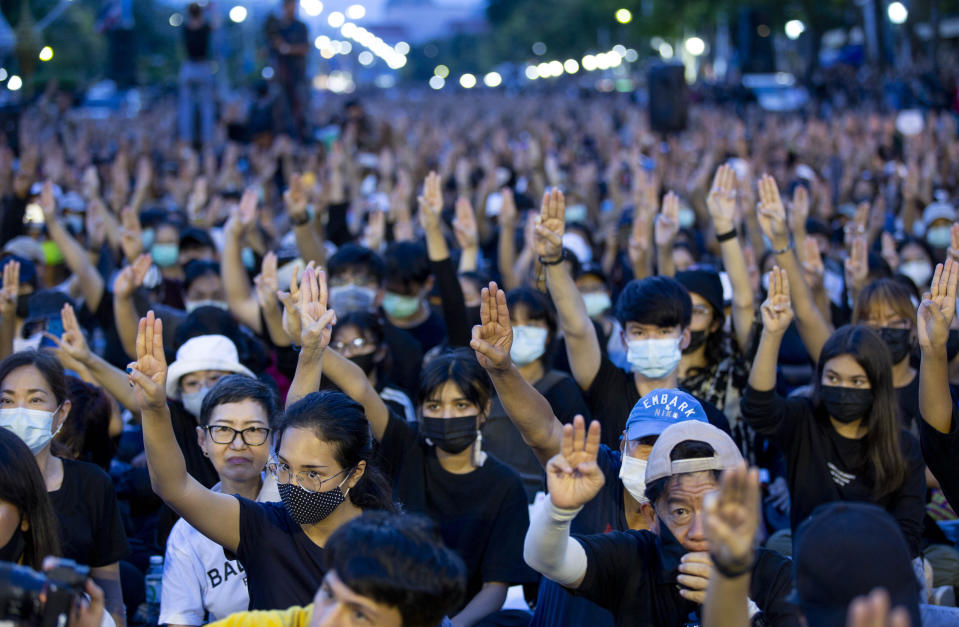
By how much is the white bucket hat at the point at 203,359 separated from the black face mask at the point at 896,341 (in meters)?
2.82

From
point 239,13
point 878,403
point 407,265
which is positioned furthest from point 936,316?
point 239,13

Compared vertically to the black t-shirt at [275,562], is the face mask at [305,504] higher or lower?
higher

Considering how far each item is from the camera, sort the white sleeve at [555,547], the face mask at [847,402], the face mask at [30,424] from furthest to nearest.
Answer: the face mask at [847,402] < the face mask at [30,424] < the white sleeve at [555,547]

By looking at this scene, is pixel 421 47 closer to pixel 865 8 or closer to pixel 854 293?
pixel 865 8

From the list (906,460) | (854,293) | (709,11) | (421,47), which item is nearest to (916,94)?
(854,293)

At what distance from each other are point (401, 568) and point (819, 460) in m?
2.47

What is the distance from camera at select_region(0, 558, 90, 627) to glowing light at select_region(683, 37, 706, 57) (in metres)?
56.0

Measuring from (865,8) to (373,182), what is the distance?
26630mm

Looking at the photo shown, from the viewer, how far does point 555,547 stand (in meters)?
2.95

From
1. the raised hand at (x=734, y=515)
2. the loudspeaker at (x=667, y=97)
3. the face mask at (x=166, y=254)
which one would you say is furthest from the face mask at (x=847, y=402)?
the loudspeaker at (x=667, y=97)

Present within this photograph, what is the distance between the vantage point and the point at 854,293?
20.9ft

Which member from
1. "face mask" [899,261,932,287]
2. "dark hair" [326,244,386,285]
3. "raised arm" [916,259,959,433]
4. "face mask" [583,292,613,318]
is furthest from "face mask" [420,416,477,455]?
"face mask" [899,261,932,287]

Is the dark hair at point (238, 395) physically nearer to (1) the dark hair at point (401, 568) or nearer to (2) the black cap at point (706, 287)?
(1) the dark hair at point (401, 568)

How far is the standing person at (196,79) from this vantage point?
66.0ft
